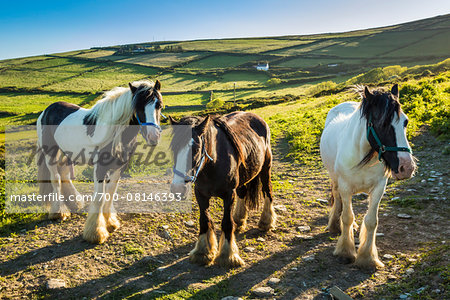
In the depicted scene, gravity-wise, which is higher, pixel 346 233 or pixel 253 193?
pixel 253 193

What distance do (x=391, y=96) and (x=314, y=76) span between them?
63272 mm

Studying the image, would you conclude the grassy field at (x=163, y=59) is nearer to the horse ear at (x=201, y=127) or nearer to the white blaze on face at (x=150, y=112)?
the white blaze on face at (x=150, y=112)

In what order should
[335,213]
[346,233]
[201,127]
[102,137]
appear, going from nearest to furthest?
[201,127], [346,233], [102,137], [335,213]

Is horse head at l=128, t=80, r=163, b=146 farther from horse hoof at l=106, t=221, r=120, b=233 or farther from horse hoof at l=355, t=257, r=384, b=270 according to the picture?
horse hoof at l=355, t=257, r=384, b=270

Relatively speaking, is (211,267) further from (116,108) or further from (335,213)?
(116,108)

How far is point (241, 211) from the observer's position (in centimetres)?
650

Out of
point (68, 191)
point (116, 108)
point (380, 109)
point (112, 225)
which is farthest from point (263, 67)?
point (380, 109)

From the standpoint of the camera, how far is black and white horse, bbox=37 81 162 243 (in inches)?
207

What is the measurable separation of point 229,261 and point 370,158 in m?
2.80

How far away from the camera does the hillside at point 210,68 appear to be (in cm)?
4972

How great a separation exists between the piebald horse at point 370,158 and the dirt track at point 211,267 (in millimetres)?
447

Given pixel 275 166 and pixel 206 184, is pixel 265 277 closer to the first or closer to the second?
pixel 206 184

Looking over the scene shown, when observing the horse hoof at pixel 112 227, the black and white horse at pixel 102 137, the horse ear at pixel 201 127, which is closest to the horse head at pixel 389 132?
the horse ear at pixel 201 127

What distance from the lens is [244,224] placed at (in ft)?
21.2
